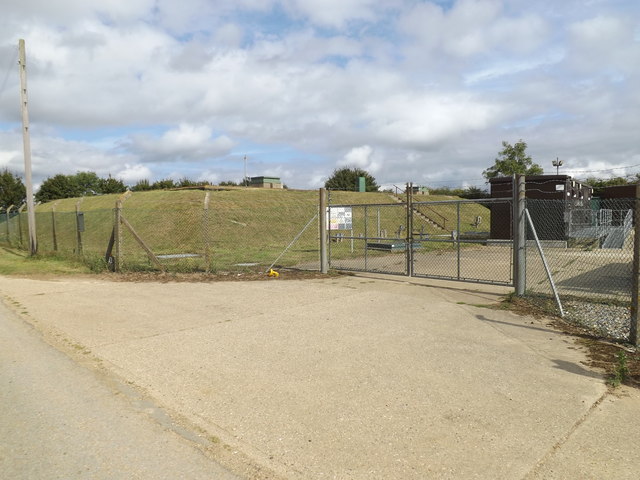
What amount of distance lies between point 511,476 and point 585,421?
1.21m

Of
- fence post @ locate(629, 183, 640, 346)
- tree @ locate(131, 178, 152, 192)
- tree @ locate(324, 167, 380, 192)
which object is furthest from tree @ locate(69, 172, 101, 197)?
fence post @ locate(629, 183, 640, 346)

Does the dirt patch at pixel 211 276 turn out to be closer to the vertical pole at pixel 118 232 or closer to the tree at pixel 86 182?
the vertical pole at pixel 118 232

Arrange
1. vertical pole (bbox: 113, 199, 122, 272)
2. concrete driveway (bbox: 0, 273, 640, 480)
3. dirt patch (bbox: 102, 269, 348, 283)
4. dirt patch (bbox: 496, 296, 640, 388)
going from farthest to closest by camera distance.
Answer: vertical pole (bbox: 113, 199, 122, 272), dirt patch (bbox: 102, 269, 348, 283), dirt patch (bbox: 496, 296, 640, 388), concrete driveway (bbox: 0, 273, 640, 480)

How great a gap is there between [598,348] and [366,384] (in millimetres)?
3142

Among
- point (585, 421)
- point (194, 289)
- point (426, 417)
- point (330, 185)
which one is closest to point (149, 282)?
point (194, 289)

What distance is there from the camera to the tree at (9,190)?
5694 centimetres

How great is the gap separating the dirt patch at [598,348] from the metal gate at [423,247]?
1902mm

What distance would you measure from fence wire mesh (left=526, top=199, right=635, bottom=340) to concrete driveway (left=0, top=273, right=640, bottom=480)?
103 cm

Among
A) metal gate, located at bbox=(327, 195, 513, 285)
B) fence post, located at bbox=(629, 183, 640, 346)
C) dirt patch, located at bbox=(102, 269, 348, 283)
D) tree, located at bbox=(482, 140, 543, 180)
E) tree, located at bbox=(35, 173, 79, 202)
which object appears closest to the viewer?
fence post, located at bbox=(629, 183, 640, 346)

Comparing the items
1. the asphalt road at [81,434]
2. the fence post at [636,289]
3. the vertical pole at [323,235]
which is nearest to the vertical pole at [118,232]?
the vertical pole at [323,235]

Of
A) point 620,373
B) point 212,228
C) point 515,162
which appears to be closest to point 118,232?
point 620,373

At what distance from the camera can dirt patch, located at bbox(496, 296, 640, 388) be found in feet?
16.8

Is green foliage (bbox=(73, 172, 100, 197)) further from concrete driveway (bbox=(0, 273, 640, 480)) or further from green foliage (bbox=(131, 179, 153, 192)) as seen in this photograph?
concrete driveway (bbox=(0, 273, 640, 480))

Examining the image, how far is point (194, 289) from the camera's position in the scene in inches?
424
